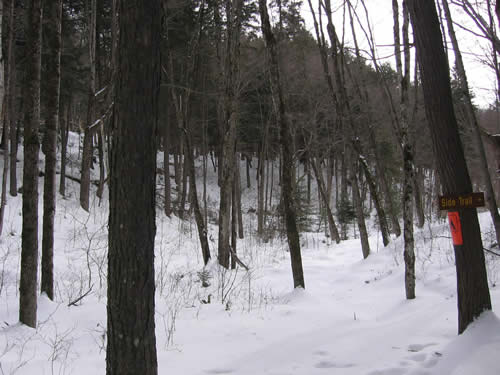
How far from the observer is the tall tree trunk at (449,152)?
360 centimetres

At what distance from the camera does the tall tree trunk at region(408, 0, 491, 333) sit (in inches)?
142

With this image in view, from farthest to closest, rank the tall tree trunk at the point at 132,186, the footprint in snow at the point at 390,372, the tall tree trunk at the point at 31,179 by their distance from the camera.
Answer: the tall tree trunk at the point at 31,179 < the footprint in snow at the point at 390,372 < the tall tree trunk at the point at 132,186

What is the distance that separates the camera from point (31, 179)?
14.3 ft

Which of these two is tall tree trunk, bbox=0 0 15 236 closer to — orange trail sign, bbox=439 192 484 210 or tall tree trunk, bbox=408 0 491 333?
tall tree trunk, bbox=408 0 491 333

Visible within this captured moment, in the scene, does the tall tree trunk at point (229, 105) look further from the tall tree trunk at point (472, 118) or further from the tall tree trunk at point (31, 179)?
the tall tree trunk at point (472, 118)

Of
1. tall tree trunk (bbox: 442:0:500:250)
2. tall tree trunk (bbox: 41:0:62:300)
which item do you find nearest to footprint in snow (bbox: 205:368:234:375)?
tall tree trunk (bbox: 41:0:62:300)

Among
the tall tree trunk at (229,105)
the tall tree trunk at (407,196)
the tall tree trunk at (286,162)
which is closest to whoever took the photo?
the tall tree trunk at (407,196)

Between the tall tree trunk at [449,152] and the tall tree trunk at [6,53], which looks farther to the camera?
the tall tree trunk at [6,53]

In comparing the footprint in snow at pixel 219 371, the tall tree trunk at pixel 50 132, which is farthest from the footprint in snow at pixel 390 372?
the tall tree trunk at pixel 50 132

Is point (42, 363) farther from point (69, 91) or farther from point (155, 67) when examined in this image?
point (69, 91)

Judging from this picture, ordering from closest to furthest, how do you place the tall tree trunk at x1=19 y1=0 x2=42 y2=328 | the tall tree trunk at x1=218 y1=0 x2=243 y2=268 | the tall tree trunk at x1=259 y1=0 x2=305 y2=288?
the tall tree trunk at x1=19 y1=0 x2=42 y2=328 < the tall tree trunk at x1=259 y1=0 x2=305 y2=288 < the tall tree trunk at x1=218 y1=0 x2=243 y2=268

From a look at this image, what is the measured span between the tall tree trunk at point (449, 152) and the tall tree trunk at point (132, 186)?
2.84m

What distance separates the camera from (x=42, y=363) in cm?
349

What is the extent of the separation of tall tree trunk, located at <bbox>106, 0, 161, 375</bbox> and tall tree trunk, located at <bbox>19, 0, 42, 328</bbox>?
8.05 feet
